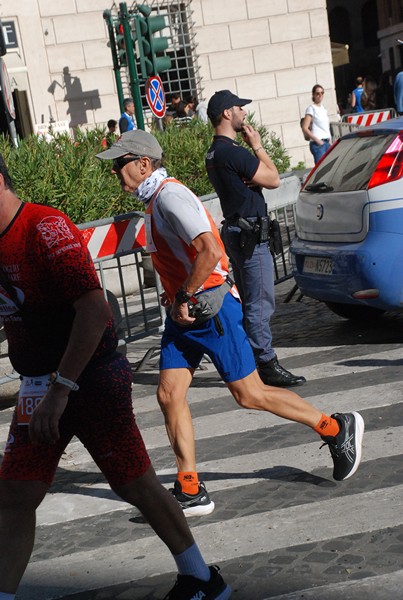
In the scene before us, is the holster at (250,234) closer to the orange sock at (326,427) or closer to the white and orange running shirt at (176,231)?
the white and orange running shirt at (176,231)

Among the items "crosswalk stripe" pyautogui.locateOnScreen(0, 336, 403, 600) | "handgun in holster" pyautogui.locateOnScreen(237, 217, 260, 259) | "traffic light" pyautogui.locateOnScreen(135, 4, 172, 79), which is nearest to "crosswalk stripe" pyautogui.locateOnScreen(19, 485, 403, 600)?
"crosswalk stripe" pyautogui.locateOnScreen(0, 336, 403, 600)

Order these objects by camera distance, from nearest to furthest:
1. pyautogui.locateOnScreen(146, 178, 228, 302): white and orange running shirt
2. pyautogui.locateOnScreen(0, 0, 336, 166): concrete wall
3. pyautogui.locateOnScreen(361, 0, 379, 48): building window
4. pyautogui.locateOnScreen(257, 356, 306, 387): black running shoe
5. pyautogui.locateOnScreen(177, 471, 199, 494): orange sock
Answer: pyautogui.locateOnScreen(146, 178, 228, 302): white and orange running shirt < pyautogui.locateOnScreen(177, 471, 199, 494): orange sock < pyautogui.locateOnScreen(257, 356, 306, 387): black running shoe < pyautogui.locateOnScreen(0, 0, 336, 166): concrete wall < pyautogui.locateOnScreen(361, 0, 379, 48): building window

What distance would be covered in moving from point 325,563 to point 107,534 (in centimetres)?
111

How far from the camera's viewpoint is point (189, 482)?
5082 millimetres

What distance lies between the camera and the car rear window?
25.7ft

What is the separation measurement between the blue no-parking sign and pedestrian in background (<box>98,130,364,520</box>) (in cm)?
1160

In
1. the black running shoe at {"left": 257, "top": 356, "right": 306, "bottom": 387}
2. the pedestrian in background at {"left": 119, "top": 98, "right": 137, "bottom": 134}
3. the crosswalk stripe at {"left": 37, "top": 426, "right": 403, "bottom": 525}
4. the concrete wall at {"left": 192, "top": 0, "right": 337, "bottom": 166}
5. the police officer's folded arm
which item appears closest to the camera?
the crosswalk stripe at {"left": 37, "top": 426, "right": 403, "bottom": 525}

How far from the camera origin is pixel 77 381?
141 inches

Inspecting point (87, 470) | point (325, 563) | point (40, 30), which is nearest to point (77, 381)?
point (325, 563)

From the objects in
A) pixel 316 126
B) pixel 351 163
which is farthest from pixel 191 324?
pixel 316 126

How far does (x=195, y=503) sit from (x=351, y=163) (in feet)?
12.2

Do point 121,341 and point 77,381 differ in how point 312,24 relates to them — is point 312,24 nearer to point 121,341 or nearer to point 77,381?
point 121,341

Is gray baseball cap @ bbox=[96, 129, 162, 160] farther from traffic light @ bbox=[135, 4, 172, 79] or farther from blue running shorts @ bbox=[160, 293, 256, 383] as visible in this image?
traffic light @ bbox=[135, 4, 172, 79]

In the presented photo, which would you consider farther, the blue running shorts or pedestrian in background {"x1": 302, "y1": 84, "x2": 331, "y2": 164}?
pedestrian in background {"x1": 302, "y1": 84, "x2": 331, "y2": 164}
